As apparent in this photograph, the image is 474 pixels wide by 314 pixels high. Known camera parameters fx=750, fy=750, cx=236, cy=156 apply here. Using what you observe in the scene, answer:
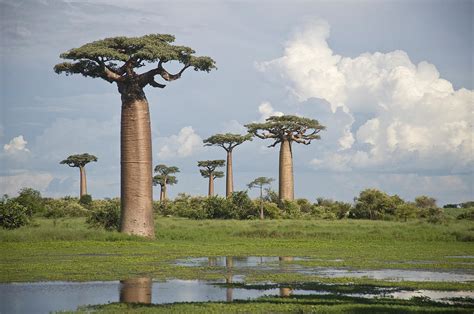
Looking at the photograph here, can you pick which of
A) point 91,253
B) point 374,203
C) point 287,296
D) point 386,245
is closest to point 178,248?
point 91,253

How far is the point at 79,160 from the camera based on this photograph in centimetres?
6594

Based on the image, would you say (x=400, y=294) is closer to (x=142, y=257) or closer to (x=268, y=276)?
(x=268, y=276)

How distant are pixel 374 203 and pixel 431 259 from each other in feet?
103

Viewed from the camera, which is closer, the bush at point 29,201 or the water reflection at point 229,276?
the water reflection at point 229,276

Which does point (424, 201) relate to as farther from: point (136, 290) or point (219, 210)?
point (136, 290)

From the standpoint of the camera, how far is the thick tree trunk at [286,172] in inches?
2068

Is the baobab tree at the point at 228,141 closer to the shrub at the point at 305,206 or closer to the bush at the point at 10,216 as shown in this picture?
the shrub at the point at 305,206

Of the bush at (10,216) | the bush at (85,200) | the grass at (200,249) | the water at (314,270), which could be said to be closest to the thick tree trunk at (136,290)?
the grass at (200,249)

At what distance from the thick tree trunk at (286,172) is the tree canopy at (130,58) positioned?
23352mm

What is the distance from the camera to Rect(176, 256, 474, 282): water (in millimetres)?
16203

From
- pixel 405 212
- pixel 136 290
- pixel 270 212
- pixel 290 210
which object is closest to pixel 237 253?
pixel 136 290

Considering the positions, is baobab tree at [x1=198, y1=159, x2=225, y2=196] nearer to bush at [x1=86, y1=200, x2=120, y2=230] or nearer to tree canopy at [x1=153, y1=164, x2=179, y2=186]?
tree canopy at [x1=153, y1=164, x2=179, y2=186]

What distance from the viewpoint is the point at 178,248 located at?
24547 millimetres

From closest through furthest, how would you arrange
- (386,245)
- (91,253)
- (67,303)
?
(67,303) → (91,253) → (386,245)
